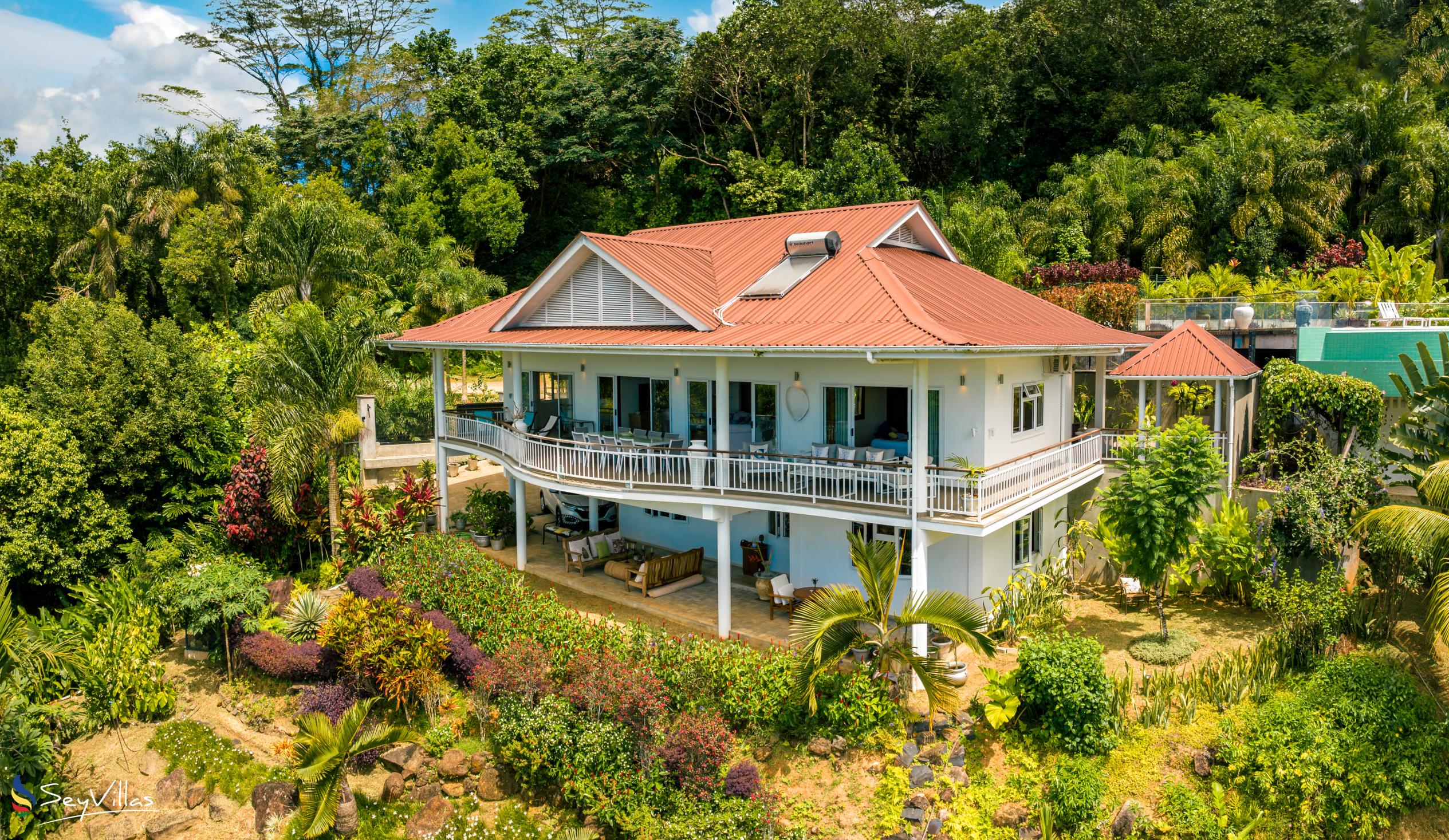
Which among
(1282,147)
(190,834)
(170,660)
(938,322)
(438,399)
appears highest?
(1282,147)

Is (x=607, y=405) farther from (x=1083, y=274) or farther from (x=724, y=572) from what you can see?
(x=1083, y=274)

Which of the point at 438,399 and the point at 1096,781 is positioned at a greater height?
the point at 438,399

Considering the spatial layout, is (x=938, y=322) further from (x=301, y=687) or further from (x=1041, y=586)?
(x=301, y=687)

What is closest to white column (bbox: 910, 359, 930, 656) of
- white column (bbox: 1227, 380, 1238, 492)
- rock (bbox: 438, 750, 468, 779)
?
rock (bbox: 438, 750, 468, 779)

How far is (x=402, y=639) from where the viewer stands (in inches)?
612

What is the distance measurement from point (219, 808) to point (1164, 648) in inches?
637

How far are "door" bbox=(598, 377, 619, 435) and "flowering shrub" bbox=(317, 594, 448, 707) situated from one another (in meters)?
6.80

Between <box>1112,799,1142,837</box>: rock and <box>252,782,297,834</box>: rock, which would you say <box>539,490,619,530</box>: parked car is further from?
<box>1112,799,1142,837</box>: rock

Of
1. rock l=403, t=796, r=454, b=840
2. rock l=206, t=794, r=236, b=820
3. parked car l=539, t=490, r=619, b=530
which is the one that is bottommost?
rock l=206, t=794, r=236, b=820

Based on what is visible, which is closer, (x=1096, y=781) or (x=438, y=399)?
(x=1096, y=781)

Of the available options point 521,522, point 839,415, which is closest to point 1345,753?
point 839,415

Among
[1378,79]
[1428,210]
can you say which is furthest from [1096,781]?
[1378,79]

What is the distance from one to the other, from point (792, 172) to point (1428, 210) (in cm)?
2351

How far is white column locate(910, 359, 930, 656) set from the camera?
45.7 feet
